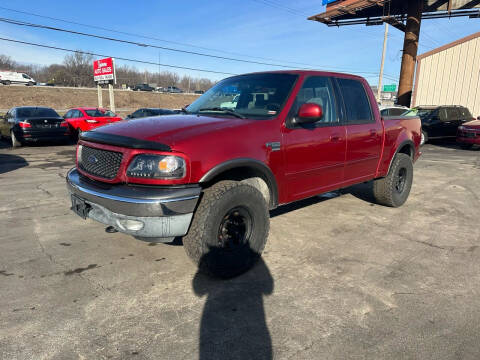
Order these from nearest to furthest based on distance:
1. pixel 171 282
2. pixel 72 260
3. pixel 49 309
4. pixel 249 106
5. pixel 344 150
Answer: pixel 49 309
pixel 171 282
pixel 72 260
pixel 249 106
pixel 344 150

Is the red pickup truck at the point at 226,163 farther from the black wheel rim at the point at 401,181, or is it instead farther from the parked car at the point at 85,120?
the parked car at the point at 85,120

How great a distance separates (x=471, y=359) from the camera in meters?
2.09

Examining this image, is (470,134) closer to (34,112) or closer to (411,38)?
(411,38)

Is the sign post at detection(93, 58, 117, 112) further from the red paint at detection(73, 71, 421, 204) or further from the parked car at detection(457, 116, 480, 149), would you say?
the red paint at detection(73, 71, 421, 204)

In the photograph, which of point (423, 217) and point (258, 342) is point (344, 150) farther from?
point (258, 342)

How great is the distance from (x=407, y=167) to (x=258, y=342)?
4255 mm

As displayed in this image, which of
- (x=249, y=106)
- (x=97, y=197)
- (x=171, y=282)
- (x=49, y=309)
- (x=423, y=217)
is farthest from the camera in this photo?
(x=423, y=217)

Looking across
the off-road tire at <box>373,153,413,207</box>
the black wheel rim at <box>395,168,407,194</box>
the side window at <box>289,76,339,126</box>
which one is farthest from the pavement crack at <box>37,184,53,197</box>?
the black wheel rim at <box>395,168,407,194</box>

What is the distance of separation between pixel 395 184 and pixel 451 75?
1765cm

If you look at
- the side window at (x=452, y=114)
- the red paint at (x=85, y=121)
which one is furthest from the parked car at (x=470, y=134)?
the red paint at (x=85, y=121)

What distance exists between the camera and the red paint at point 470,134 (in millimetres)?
12625

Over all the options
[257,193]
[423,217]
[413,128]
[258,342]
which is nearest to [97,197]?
[257,193]

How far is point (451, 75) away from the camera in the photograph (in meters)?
19.0

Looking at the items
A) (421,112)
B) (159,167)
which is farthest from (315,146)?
(421,112)
